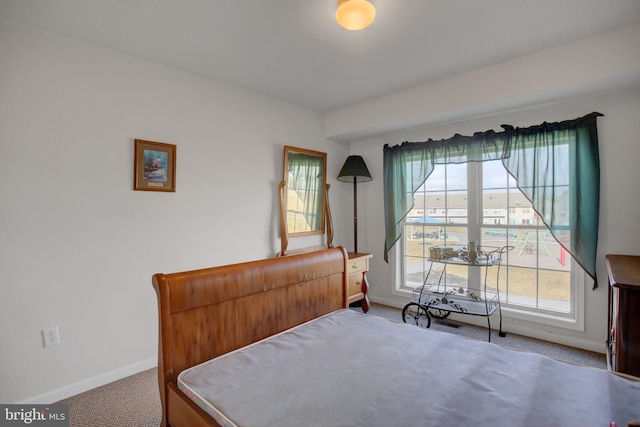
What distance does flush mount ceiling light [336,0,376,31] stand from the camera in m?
1.65

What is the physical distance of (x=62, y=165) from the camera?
205 cm

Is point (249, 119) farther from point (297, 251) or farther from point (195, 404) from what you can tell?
point (195, 404)

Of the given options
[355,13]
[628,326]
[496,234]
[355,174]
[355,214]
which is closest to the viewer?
[628,326]

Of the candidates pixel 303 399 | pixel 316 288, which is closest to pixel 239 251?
pixel 316 288

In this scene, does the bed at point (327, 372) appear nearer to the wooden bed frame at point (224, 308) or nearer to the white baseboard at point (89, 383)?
the wooden bed frame at point (224, 308)

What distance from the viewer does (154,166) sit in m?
2.45

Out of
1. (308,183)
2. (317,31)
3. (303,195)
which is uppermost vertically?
(317,31)

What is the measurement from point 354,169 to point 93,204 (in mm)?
2603

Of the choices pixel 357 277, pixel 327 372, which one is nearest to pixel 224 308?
pixel 327 372

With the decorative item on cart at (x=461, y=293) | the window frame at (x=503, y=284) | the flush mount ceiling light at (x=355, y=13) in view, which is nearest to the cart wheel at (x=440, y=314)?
the decorative item on cart at (x=461, y=293)

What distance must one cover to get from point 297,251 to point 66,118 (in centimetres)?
229

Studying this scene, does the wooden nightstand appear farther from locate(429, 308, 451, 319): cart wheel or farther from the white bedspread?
the white bedspread

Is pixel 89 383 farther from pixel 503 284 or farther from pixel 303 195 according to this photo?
pixel 503 284

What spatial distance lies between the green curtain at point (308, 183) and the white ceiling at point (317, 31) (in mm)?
979
